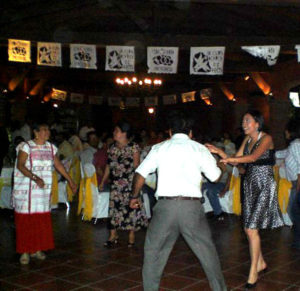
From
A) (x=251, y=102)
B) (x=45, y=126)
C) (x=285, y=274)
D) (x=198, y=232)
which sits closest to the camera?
(x=198, y=232)

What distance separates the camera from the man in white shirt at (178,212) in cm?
353

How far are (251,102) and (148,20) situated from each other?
23.7 ft

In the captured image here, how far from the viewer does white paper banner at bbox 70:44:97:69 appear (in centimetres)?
927

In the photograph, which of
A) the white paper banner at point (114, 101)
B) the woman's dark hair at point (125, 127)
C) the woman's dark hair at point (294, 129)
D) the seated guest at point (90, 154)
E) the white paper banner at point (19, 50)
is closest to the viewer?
the woman's dark hair at point (125, 127)

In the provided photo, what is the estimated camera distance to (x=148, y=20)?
11.6m

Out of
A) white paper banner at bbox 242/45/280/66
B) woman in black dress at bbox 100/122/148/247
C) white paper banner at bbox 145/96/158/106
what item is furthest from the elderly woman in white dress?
white paper banner at bbox 145/96/158/106

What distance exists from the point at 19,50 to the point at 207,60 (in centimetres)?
372

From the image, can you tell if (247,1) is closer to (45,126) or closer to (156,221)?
(45,126)

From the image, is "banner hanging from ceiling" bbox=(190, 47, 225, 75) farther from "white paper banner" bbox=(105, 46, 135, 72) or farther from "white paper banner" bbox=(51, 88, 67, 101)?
"white paper banner" bbox=(51, 88, 67, 101)

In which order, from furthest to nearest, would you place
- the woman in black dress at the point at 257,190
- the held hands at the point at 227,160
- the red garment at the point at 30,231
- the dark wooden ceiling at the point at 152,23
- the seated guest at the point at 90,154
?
the dark wooden ceiling at the point at 152,23, the seated guest at the point at 90,154, the red garment at the point at 30,231, the woman in black dress at the point at 257,190, the held hands at the point at 227,160

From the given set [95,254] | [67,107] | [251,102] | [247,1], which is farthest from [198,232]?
[67,107]

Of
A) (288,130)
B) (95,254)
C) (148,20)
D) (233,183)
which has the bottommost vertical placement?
(95,254)

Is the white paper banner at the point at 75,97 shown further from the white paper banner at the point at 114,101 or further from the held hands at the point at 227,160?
the held hands at the point at 227,160

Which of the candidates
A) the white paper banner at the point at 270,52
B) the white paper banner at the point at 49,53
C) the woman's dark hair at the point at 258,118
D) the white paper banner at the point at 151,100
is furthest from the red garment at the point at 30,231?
the white paper banner at the point at 151,100
